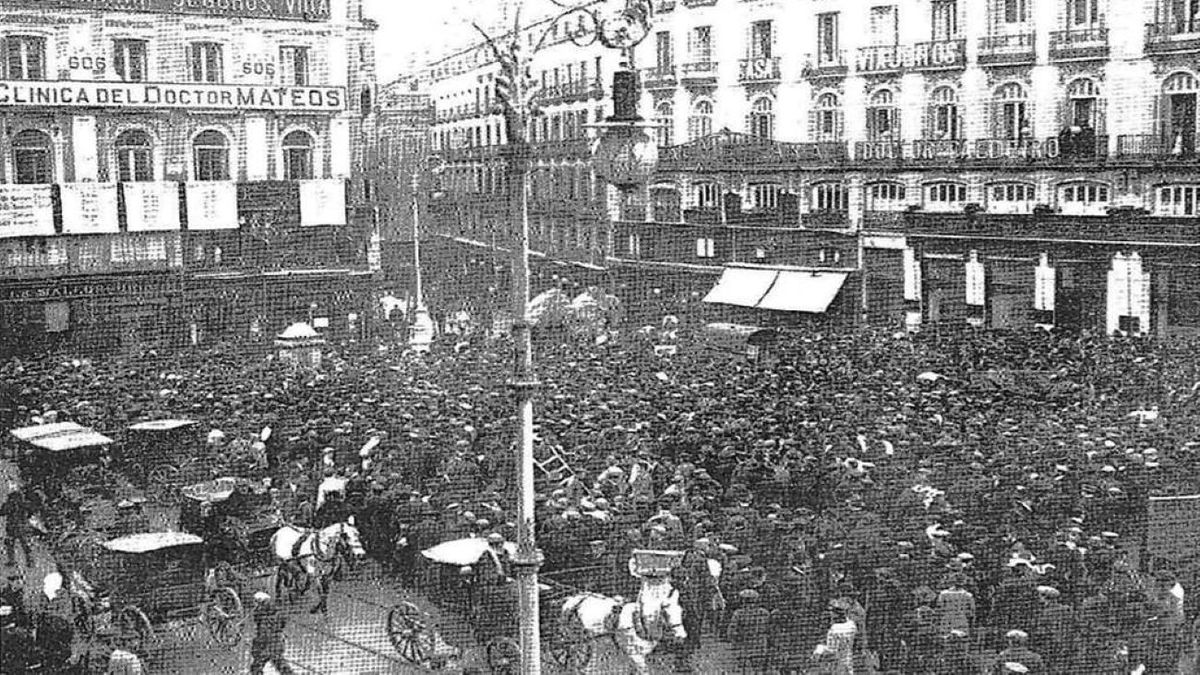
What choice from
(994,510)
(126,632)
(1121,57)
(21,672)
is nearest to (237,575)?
(126,632)

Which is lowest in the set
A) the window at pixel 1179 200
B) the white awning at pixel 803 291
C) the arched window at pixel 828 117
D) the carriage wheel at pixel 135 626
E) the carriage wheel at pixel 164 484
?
the carriage wheel at pixel 135 626

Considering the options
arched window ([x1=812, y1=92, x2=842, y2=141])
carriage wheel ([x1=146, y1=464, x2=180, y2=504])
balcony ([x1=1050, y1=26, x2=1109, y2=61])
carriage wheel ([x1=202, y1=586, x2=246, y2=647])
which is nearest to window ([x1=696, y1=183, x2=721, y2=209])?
arched window ([x1=812, y1=92, x2=842, y2=141])

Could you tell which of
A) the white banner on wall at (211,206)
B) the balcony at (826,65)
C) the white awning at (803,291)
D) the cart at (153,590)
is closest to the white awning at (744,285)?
the white awning at (803,291)

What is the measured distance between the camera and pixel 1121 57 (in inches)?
543

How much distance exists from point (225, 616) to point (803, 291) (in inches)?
372

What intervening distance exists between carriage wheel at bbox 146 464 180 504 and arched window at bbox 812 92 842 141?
9063mm

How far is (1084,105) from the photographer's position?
47.1 feet

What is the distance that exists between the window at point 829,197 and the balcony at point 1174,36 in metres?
4.26

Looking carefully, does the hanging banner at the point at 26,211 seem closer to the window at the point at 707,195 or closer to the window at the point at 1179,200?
the window at the point at 707,195

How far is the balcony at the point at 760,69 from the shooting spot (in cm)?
1633

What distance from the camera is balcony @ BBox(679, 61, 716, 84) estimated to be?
1659cm

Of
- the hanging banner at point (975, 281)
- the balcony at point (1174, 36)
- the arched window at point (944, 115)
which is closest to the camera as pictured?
the balcony at point (1174, 36)

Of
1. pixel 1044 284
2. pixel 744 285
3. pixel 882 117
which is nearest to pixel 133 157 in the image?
pixel 744 285

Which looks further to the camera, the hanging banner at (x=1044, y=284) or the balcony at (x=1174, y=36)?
the hanging banner at (x=1044, y=284)
